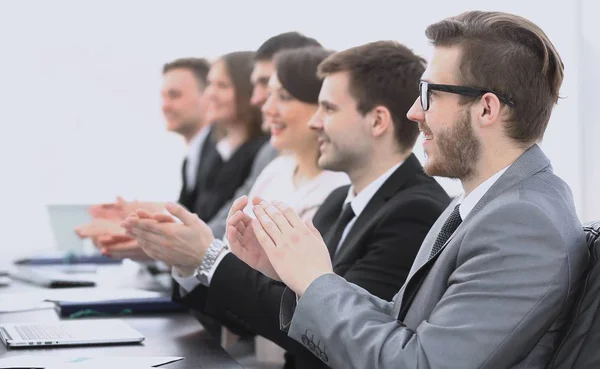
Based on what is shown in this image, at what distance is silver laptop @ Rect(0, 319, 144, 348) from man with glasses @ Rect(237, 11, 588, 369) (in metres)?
0.52

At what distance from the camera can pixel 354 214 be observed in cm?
266

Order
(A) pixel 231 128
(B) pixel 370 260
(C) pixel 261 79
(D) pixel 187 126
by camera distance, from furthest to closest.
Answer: (D) pixel 187 126 < (A) pixel 231 128 < (C) pixel 261 79 < (B) pixel 370 260

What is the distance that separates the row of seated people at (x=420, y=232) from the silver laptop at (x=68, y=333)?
29 centimetres

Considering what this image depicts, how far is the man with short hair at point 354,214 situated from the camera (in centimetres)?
242

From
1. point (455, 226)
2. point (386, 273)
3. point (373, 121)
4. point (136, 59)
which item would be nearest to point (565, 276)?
point (455, 226)

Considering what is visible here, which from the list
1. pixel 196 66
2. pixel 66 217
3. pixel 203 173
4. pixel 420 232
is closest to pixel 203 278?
pixel 420 232

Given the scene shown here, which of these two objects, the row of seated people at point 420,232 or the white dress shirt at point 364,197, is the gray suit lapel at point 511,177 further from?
the white dress shirt at point 364,197

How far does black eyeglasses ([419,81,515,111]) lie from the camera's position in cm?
172

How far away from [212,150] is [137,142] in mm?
1395

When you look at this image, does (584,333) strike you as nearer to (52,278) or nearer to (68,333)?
(68,333)

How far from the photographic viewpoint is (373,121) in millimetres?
2727

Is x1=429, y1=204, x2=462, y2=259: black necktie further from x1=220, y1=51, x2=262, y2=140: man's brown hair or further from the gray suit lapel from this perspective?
x1=220, y1=51, x2=262, y2=140: man's brown hair

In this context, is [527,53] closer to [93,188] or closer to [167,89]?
[167,89]

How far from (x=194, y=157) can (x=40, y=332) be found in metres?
3.24
